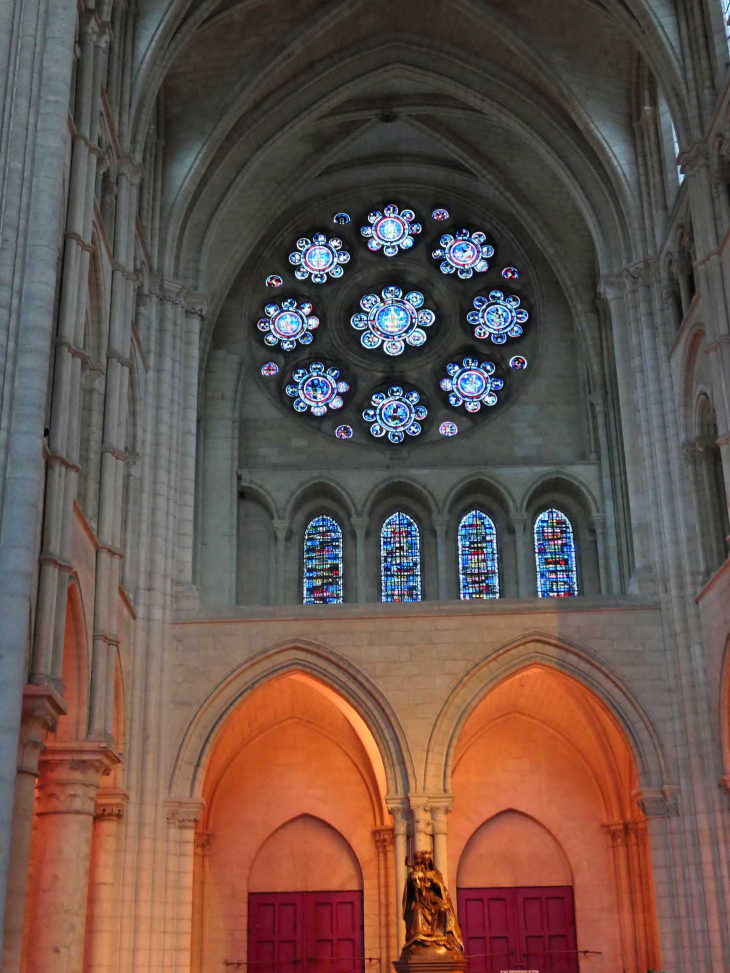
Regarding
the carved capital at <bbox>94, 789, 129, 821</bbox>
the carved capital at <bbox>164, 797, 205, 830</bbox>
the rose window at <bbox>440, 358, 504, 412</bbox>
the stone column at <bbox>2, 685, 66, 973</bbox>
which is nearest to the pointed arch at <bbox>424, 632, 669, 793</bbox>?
the carved capital at <bbox>164, 797, 205, 830</bbox>

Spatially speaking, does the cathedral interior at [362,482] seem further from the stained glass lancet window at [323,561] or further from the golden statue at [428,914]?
the golden statue at [428,914]

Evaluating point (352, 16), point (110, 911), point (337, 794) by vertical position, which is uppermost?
point (352, 16)

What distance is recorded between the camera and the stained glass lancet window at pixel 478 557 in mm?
23438

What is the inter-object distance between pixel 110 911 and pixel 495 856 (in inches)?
305

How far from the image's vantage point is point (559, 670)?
60.2 ft

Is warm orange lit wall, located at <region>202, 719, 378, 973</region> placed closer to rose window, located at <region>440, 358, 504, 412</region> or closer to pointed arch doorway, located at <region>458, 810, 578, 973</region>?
pointed arch doorway, located at <region>458, 810, 578, 973</region>

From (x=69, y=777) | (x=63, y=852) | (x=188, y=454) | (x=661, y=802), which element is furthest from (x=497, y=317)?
(x=63, y=852)

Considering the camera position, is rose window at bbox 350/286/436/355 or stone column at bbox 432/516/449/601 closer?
stone column at bbox 432/516/449/601

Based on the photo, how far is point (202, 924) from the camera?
68.3ft

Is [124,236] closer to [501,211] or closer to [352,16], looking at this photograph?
[352,16]

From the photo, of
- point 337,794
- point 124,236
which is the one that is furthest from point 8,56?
point 337,794

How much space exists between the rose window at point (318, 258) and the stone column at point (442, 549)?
5864mm

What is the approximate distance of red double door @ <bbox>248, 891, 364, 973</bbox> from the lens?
821 inches

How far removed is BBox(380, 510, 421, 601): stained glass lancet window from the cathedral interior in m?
0.09
